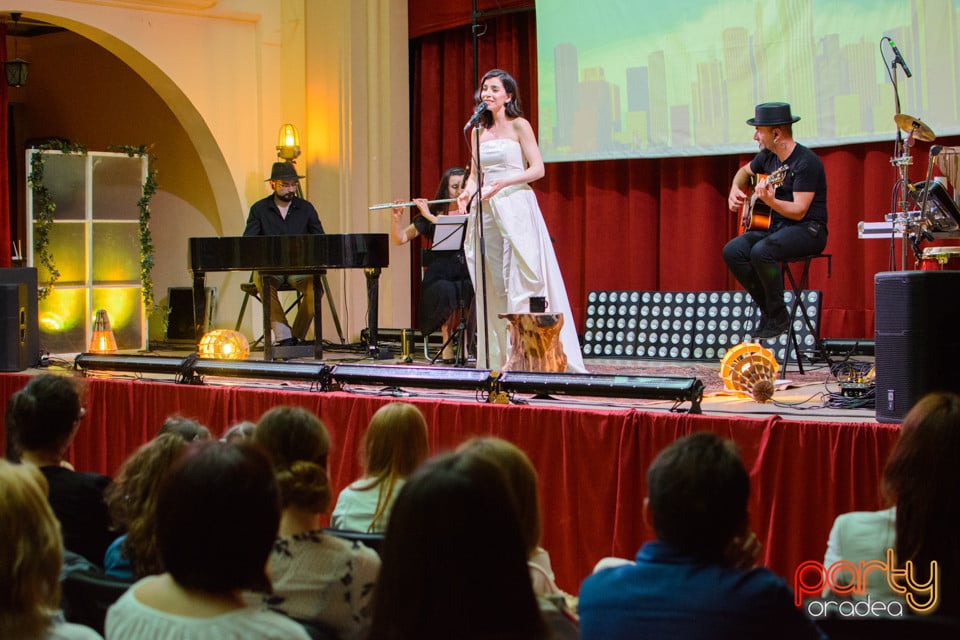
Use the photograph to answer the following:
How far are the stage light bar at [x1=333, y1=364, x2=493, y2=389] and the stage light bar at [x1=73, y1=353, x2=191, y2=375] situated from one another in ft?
3.34

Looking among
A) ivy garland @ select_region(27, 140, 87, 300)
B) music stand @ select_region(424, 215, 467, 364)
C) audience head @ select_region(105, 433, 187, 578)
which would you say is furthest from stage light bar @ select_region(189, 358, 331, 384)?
ivy garland @ select_region(27, 140, 87, 300)

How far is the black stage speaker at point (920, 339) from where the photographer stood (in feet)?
12.9

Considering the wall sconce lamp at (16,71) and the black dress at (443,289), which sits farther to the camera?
the wall sconce lamp at (16,71)

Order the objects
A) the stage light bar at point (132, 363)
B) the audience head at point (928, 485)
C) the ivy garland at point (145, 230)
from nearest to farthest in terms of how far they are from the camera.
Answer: the audience head at point (928, 485) → the stage light bar at point (132, 363) → the ivy garland at point (145, 230)

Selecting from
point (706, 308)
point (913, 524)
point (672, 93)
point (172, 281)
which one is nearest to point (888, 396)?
point (913, 524)

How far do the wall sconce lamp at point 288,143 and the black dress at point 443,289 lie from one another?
2471 millimetres

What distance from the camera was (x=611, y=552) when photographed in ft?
14.4

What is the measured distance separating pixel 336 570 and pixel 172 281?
9.65 metres

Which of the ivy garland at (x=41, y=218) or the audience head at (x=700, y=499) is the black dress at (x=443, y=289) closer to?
the ivy garland at (x=41, y=218)

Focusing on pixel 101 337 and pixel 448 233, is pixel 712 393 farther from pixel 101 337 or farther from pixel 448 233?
pixel 101 337

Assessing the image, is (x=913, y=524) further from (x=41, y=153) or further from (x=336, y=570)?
(x=41, y=153)

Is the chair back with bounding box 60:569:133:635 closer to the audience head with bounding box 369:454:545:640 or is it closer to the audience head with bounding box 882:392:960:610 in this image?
the audience head with bounding box 369:454:545:640

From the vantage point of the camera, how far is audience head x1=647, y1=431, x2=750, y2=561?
1.89 metres

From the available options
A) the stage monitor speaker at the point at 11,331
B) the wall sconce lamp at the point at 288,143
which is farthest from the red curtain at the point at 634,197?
the stage monitor speaker at the point at 11,331
